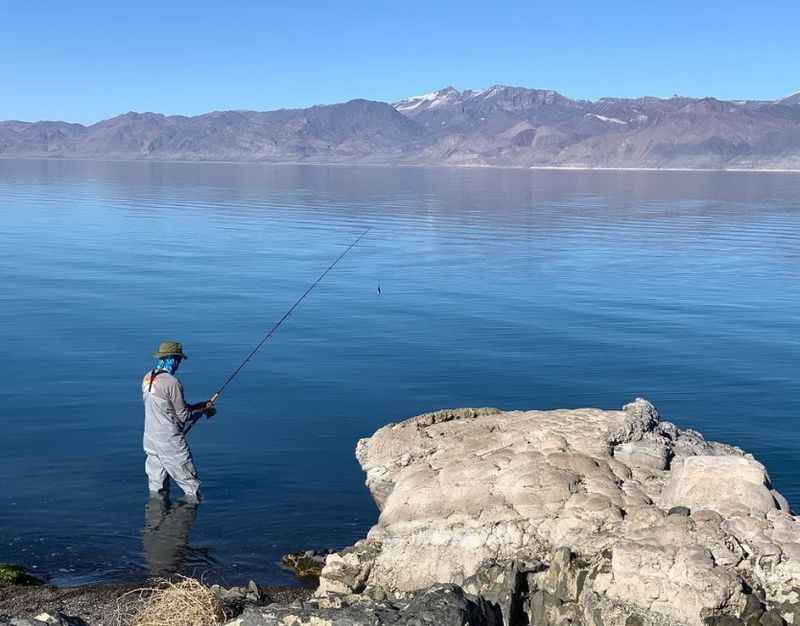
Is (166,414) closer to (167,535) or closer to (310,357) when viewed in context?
(167,535)

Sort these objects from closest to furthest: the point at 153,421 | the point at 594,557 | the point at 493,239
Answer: the point at 594,557, the point at 153,421, the point at 493,239

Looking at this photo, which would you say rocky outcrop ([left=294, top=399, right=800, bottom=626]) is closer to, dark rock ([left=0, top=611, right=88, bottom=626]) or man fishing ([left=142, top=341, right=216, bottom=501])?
dark rock ([left=0, top=611, right=88, bottom=626])

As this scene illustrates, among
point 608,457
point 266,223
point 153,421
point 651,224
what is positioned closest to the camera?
point 608,457

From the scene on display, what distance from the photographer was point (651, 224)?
6444 cm

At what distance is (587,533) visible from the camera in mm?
9367

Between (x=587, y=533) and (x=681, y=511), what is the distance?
0.88m

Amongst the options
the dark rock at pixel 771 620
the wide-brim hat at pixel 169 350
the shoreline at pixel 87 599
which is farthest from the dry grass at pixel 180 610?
the dark rock at pixel 771 620

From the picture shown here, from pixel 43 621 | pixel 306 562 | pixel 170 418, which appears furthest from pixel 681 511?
pixel 170 418

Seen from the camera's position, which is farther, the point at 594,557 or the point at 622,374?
the point at 622,374

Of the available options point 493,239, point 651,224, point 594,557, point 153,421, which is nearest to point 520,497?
point 594,557

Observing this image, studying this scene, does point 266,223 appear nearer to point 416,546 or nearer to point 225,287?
point 225,287

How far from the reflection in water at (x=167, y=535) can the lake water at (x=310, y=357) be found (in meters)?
0.03

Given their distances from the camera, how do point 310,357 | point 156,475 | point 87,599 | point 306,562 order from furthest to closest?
point 310,357, point 156,475, point 306,562, point 87,599

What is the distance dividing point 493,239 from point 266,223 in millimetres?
15068
